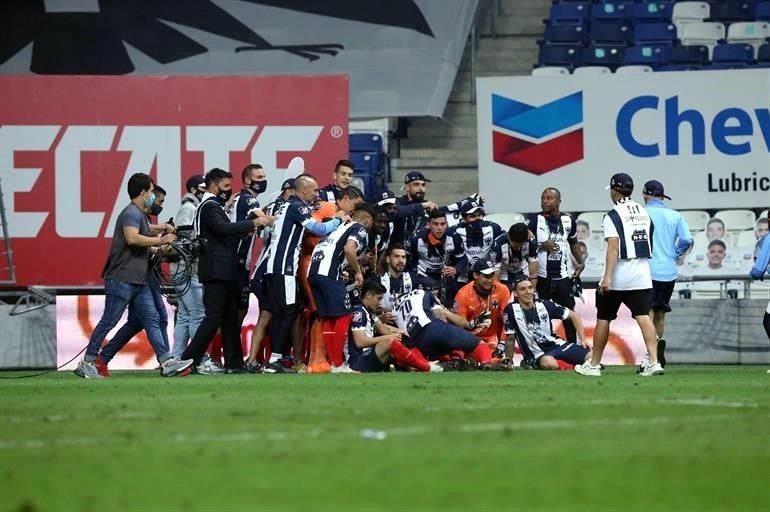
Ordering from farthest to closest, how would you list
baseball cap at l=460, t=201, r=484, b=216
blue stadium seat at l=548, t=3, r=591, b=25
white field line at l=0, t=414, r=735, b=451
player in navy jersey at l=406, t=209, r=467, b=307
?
blue stadium seat at l=548, t=3, r=591, b=25, player in navy jersey at l=406, t=209, r=467, b=307, baseball cap at l=460, t=201, r=484, b=216, white field line at l=0, t=414, r=735, b=451

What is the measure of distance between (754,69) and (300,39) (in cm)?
716

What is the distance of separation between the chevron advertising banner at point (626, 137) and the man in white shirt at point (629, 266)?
7.03 metres

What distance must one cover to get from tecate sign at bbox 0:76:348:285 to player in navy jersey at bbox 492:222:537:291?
136 inches

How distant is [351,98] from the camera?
78.3ft

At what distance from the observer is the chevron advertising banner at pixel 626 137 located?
70.4ft

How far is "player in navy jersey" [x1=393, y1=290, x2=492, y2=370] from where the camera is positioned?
16.1 metres

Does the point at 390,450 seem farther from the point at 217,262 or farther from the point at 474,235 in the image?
the point at 474,235

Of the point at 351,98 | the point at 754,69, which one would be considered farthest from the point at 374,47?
the point at 754,69

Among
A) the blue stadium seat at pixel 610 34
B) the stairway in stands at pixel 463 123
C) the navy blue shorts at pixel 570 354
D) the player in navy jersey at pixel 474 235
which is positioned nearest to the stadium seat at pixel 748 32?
the blue stadium seat at pixel 610 34

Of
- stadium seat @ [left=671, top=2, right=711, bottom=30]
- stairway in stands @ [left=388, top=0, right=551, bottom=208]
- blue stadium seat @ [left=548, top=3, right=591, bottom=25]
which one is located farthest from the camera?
stadium seat @ [left=671, top=2, right=711, bottom=30]

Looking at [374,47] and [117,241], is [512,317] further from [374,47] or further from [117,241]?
[374,47]

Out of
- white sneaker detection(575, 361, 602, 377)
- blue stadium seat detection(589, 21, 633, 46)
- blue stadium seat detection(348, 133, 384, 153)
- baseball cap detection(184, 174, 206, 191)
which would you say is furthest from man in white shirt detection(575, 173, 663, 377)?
blue stadium seat detection(589, 21, 633, 46)

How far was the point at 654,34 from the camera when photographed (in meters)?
25.3

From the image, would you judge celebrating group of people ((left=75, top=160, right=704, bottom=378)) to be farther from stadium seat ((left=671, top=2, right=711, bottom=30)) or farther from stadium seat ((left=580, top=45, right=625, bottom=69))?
stadium seat ((left=671, top=2, right=711, bottom=30))
